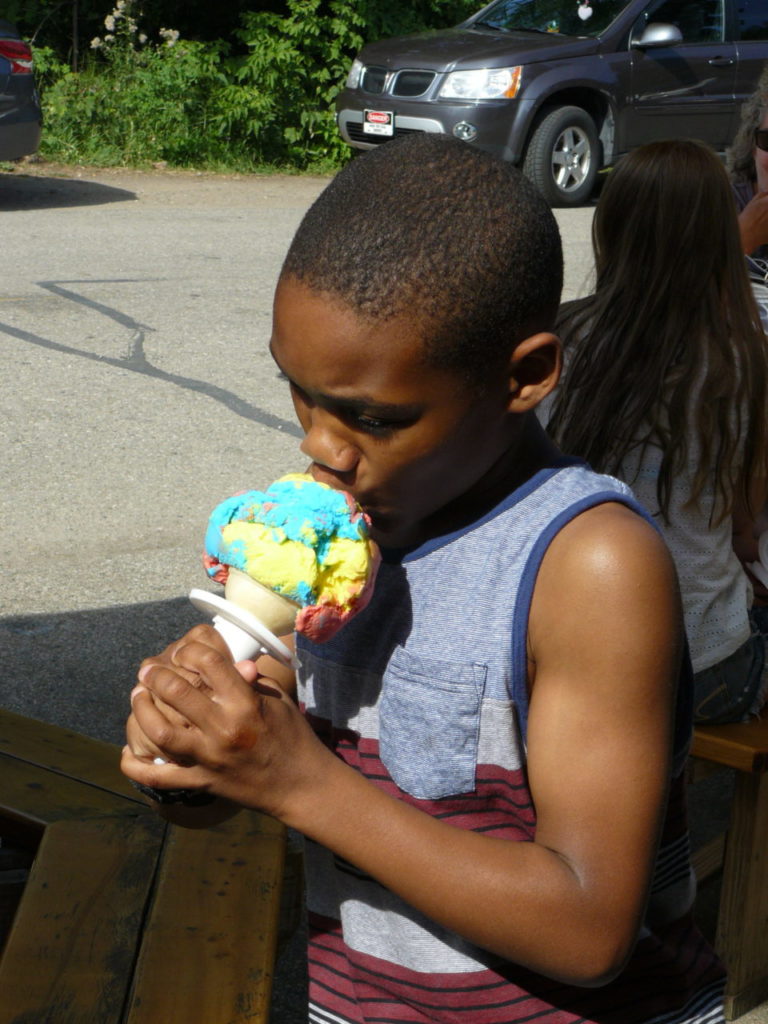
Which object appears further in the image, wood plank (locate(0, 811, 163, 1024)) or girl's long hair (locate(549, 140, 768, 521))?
girl's long hair (locate(549, 140, 768, 521))

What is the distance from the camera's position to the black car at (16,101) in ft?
36.1

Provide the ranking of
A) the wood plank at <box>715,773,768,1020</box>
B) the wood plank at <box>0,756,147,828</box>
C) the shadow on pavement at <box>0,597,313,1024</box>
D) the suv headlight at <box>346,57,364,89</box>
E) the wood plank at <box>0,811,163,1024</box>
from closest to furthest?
the wood plank at <box>0,811,163,1024</box>
the wood plank at <box>0,756,147,828</box>
the wood plank at <box>715,773,768,1020</box>
the shadow on pavement at <box>0,597,313,1024</box>
the suv headlight at <box>346,57,364,89</box>

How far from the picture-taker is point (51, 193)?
1203cm

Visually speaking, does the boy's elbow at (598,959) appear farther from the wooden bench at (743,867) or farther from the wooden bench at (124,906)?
the wooden bench at (743,867)

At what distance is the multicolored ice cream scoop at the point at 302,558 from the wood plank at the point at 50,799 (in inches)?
38.5

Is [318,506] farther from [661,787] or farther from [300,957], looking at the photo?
[300,957]

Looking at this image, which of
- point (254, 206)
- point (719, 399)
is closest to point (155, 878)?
point (719, 399)

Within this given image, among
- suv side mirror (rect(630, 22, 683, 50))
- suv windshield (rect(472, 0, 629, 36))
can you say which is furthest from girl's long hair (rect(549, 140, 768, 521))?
suv windshield (rect(472, 0, 629, 36))

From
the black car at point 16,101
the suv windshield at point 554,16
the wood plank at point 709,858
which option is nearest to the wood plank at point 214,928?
the wood plank at point 709,858

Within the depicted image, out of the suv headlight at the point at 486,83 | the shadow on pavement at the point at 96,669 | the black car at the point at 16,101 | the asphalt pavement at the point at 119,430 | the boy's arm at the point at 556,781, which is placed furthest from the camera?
the suv headlight at the point at 486,83

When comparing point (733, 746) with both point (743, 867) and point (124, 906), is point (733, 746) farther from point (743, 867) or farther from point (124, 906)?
point (124, 906)

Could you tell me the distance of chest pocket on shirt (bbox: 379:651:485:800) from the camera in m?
1.35

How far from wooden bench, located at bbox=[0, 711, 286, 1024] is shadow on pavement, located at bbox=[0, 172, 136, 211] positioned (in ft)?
31.7

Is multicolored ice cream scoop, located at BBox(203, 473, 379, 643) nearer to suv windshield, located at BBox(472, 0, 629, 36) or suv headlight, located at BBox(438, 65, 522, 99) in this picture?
suv headlight, located at BBox(438, 65, 522, 99)
